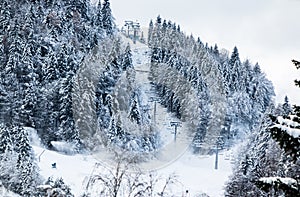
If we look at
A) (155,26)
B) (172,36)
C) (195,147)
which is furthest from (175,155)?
(155,26)

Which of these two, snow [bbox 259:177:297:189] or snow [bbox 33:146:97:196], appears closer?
snow [bbox 259:177:297:189]

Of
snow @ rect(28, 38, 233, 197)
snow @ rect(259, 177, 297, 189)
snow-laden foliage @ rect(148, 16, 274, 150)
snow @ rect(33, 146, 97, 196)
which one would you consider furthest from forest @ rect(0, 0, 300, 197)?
snow @ rect(259, 177, 297, 189)

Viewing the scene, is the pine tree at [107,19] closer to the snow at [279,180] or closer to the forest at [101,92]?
the forest at [101,92]

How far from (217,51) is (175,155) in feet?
90.6

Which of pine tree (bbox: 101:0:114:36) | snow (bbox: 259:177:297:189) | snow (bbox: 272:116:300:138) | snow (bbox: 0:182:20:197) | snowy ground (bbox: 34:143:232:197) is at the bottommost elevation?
snowy ground (bbox: 34:143:232:197)

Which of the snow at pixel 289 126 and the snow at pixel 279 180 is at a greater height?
the snow at pixel 289 126

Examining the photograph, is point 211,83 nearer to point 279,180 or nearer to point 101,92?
point 101,92

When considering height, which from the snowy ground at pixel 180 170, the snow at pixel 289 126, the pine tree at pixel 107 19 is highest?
the pine tree at pixel 107 19

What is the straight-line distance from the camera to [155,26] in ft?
236

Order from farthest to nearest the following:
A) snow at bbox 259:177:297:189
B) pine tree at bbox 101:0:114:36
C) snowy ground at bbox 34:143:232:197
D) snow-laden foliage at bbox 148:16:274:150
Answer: pine tree at bbox 101:0:114:36, snow-laden foliage at bbox 148:16:274:150, snowy ground at bbox 34:143:232:197, snow at bbox 259:177:297:189

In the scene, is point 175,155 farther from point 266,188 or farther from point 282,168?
point 266,188

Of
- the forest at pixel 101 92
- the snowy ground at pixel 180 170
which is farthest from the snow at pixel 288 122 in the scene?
the snowy ground at pixel 180 170

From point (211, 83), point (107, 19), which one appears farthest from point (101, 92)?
point (107, 19)

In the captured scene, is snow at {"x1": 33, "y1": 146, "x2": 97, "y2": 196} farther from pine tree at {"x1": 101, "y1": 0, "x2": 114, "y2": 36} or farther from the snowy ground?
pine tree at {"x1": 101, "y1": 0, "x2": 114, "y2": 36}
